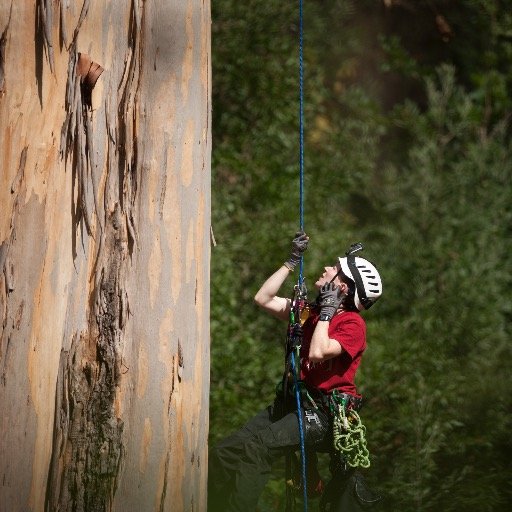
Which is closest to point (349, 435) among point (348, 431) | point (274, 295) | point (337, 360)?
point (348, 431)

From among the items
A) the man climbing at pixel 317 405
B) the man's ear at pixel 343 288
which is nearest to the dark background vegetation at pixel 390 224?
the man climbing at pixel 317 405

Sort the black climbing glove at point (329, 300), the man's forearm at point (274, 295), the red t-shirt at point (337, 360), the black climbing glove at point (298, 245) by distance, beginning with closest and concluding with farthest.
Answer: the black climbing glove at point (329, 300)
the red t-shirt at point (337, 360)
the black climbing glove at point (298, 245)
the man's forearm at point (274, 295)

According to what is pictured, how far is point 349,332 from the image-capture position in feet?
17.6

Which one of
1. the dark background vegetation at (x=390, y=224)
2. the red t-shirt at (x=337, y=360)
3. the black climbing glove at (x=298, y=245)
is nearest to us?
the red t-shirt at (x=337, y=360)

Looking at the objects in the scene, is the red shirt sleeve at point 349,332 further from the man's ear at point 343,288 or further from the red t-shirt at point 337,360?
the man's ear at point 343,288

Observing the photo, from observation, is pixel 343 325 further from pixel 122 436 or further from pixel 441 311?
pixel 441 311

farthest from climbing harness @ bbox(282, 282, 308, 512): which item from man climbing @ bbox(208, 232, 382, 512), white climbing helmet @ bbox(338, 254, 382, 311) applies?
white climbing helmet @ bbox(338, 254, 382, 311)

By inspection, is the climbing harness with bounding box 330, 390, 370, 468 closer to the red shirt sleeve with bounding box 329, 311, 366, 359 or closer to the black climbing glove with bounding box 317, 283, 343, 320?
the red shirt sleeve with bounding box 329, 311, 366, 359

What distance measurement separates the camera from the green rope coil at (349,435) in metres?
5.47

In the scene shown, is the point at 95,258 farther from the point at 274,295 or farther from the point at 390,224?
the point at 390,224

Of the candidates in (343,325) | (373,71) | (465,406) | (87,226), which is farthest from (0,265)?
(373,71)

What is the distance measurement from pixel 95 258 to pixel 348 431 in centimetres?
213

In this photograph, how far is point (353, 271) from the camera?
218 inches

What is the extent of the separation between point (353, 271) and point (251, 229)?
398 centimetres
